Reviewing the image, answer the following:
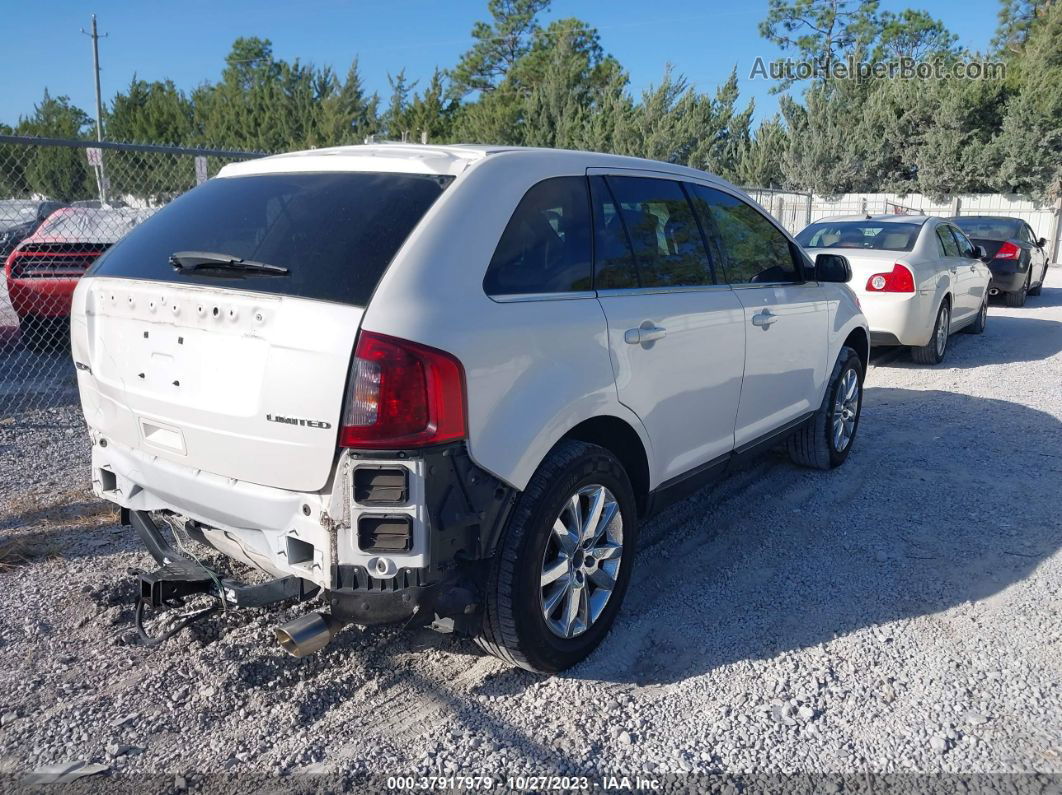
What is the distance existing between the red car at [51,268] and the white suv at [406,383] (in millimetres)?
5179

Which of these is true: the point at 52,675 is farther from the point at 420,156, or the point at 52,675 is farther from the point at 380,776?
the point at 420,156

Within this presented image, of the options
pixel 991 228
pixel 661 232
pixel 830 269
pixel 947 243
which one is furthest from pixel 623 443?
pixel 991 228

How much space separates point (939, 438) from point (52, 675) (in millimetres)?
5807

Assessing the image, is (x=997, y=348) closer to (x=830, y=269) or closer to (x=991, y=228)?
(x=991, y=228)

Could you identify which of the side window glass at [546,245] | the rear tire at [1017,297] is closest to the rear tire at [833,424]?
the side window glass at [546,245]

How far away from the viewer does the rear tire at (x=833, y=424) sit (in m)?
5.22

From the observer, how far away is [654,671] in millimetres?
3141

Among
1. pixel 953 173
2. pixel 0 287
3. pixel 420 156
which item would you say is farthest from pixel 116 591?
pixel 953 173

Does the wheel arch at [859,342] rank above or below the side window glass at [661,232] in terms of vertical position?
below

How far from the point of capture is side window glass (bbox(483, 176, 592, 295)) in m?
2.79

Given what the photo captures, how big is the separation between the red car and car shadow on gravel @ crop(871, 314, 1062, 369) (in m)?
8.29

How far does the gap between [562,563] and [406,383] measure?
39.2 inches

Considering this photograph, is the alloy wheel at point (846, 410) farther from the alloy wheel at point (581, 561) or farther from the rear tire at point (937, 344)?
the rear tire at point (937, 344)

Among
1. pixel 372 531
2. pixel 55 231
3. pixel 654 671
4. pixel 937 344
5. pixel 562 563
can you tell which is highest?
pixel 55 231
